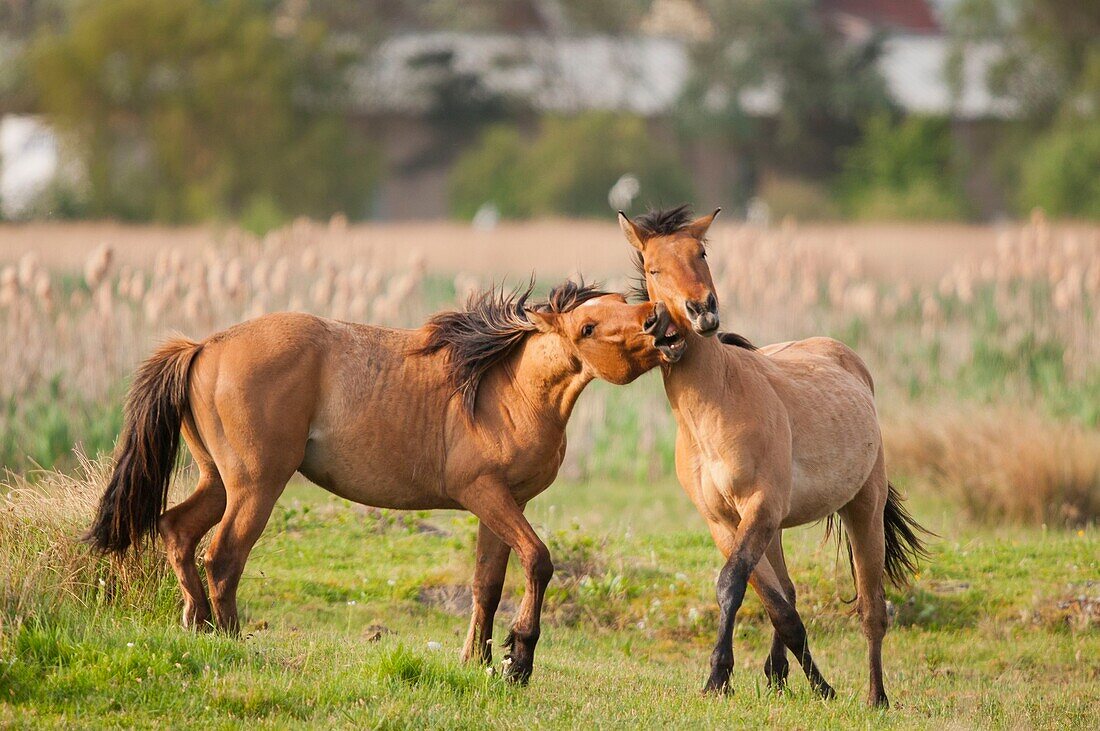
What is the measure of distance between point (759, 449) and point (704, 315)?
0.94 metres

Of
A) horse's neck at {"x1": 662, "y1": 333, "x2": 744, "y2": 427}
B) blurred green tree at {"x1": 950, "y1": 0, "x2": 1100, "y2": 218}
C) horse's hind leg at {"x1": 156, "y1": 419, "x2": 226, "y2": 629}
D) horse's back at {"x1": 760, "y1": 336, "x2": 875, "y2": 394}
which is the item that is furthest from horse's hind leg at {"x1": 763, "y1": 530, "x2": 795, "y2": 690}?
blurred green tree at {"x1": 950, "y1": 0, "x2": 1100, "y2": 218}

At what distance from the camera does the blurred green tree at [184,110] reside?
1598 inches

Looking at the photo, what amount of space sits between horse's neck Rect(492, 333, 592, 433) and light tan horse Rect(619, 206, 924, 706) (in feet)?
1.53

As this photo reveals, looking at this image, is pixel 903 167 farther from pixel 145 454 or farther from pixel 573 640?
pixel 145 454

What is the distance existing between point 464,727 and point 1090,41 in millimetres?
45002

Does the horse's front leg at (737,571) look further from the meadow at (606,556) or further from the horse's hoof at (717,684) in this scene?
the meadow at (606,556)

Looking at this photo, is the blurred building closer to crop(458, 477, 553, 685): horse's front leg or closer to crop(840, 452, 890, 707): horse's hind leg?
crop(840, 452, 890, 707): horse's hind leg

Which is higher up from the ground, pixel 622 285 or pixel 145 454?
pixel 145 454

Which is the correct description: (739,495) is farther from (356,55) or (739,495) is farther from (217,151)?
(356,55)

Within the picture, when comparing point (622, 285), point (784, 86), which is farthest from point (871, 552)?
point (784, 86)

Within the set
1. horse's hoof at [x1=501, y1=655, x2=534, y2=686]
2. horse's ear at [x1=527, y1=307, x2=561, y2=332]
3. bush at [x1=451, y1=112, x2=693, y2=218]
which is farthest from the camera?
bush at [x1=451, y1=112, x2=693, y2=218]

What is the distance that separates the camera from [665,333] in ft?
19.6

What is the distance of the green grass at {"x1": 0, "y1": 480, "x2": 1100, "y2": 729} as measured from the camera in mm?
5766

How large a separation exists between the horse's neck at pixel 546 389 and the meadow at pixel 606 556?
118 cm
